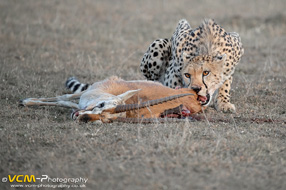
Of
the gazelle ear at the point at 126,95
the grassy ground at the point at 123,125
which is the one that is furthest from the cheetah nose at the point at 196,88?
the gazelle ear at the point at 126,95

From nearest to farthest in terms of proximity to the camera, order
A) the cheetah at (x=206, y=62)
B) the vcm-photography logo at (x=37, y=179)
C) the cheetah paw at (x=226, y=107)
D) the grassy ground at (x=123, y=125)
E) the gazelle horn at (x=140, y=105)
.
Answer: the vcm-photography logo at (x=37, y=179) < the grassy ground at (x=123, y=125) < the gazelle horn at (x=140, y=105) < the cheetah at (x=206, y=62) < the cheetah paw at (x=226, y=107)

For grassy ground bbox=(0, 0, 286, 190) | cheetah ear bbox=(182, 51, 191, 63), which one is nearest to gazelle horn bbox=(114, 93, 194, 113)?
grassy ground bbox=(0, 0, 286, 190)

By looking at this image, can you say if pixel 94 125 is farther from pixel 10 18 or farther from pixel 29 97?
pixel 10 18

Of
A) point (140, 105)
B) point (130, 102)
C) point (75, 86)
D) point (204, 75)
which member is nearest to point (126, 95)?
point (130, 102)

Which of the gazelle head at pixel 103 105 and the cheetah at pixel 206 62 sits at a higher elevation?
the cheetah at pixel 206 62

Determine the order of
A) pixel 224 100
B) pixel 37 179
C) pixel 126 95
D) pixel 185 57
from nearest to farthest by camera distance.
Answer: pixel 37 179 → pixel 126 95 → pixel 185 57 → pixel 224 100

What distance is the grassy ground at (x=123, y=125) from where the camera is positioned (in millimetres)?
3176

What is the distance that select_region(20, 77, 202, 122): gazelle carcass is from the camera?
4.26 metres

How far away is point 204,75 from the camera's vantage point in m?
5.06

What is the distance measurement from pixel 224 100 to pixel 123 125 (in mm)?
1684

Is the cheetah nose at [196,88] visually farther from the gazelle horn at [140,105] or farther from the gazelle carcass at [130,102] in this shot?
the gazelle horn at [140,105]

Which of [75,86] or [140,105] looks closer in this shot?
[140,105]

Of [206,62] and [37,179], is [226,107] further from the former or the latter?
[37,179]

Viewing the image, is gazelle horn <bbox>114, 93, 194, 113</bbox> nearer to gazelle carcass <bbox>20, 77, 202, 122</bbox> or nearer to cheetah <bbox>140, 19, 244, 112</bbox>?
gazelle carcass <bbox>20, 77, 202, 122</bbox>
